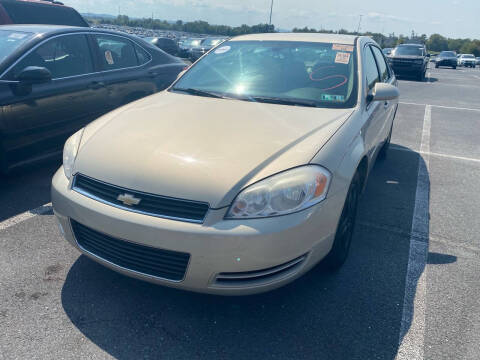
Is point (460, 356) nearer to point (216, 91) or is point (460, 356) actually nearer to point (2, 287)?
point (216, 91)

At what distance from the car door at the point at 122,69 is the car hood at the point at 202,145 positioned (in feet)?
6.19

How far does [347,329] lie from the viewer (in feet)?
7.57

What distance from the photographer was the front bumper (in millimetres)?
1990

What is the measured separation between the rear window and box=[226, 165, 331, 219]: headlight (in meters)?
6.29

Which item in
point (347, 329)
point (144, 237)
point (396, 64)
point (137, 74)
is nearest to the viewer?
point (144, 237)

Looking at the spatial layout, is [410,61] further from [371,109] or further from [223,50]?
[371,109]

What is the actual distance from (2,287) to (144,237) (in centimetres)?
115

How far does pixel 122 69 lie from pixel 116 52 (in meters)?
0.24

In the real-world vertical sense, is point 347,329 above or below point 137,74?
below

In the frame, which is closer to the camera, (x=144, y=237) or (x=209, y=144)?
(x=144, y=237)

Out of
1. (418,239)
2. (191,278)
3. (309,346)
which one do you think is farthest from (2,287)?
(418,239)

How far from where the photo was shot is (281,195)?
211cm

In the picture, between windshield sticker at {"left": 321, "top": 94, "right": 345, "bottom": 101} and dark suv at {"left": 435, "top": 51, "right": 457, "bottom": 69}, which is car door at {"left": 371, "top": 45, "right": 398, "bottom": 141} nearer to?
windshield sticker at {"left": 321, "top": 94, "right": 345, "bottom": 101}

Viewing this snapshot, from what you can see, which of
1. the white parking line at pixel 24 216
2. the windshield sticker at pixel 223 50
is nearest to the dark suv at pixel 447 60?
the windshield sticker at pixel 223 50
